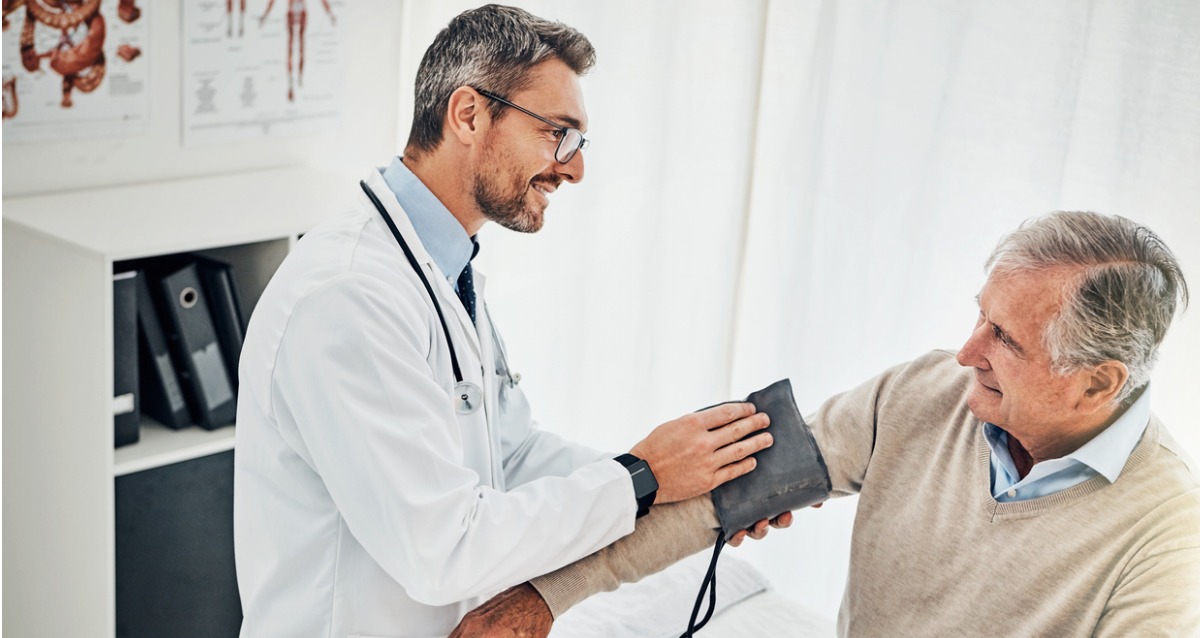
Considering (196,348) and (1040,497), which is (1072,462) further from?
(196,348)

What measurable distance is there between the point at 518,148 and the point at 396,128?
1.46m

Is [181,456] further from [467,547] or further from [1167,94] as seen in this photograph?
[1167,94]

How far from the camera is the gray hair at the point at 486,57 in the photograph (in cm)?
159

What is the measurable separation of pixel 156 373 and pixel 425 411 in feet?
3.57

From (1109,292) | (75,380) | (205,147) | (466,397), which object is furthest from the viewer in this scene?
(205,147)

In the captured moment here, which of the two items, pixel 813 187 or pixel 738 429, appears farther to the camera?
pixel 813 187

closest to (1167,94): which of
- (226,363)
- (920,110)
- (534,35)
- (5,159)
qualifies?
(920,110)

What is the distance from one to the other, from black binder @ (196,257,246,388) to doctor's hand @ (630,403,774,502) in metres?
1.09

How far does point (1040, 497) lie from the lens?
1467 mm

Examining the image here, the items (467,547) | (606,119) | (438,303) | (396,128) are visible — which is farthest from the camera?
(396,128)

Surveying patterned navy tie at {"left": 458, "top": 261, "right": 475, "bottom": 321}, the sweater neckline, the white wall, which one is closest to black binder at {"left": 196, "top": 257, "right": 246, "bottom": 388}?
the white wall

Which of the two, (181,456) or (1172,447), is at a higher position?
(1172,447)

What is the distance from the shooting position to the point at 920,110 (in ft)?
6.59

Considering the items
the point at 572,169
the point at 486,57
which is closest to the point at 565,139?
the point at 572,169
